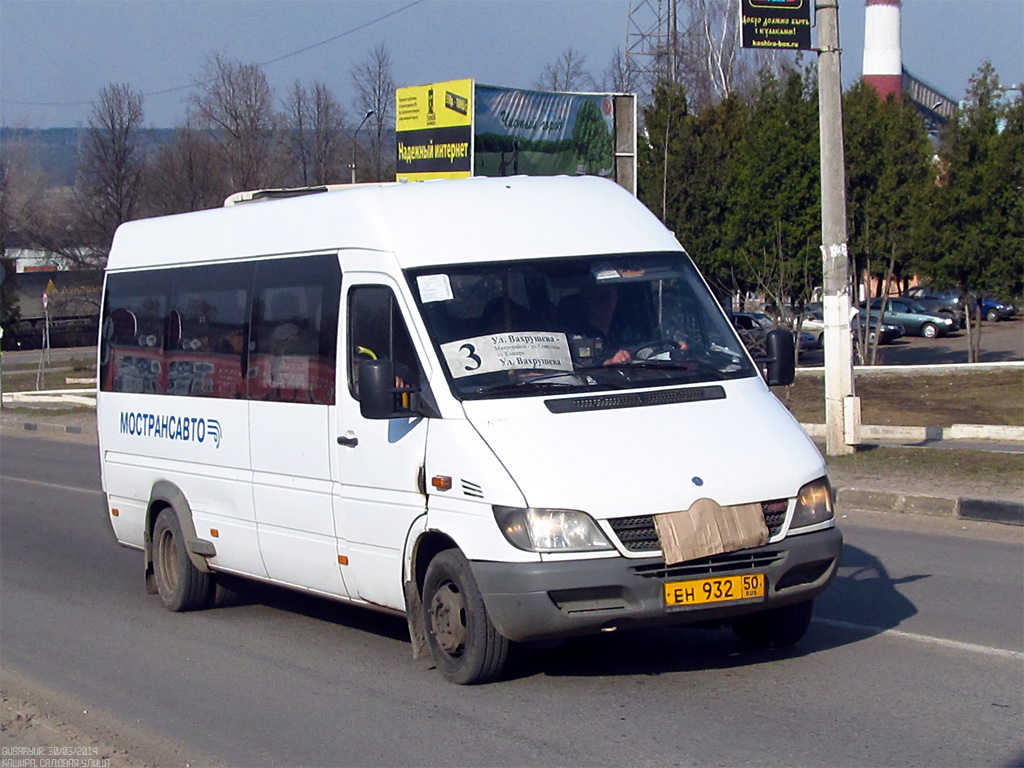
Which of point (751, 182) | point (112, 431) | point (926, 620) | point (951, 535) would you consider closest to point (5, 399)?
point (751, 182)

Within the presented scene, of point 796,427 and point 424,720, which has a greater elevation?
point 796,427

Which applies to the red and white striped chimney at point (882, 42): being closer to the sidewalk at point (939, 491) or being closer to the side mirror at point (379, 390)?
the sidewalk at point (939, 491)

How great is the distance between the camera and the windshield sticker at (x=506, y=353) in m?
6.39

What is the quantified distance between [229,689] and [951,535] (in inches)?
275

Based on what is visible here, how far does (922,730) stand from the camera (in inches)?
213

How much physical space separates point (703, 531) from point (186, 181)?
47.8m

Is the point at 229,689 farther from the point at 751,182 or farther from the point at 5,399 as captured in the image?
the point at 5,399

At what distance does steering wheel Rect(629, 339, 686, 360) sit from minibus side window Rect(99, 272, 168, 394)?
12.8 ft

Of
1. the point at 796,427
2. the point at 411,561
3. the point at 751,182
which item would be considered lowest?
the point at 411,561

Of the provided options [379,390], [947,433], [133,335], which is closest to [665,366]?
[379,390]

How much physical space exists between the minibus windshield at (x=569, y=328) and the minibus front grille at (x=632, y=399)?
0.11 meters

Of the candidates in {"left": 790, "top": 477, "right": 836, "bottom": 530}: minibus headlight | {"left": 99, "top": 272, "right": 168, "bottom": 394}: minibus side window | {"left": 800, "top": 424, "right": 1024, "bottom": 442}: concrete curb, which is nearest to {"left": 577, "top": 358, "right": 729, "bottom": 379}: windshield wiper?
{"left": 790, "top": 477, "right": 836, "bottom": 530}: minibus headlight

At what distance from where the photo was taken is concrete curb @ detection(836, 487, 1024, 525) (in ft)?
38.1

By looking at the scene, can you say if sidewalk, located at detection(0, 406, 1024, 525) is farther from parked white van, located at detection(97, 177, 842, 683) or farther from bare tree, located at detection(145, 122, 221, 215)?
bare tree, located at detection(145, 122, 221, 215)
